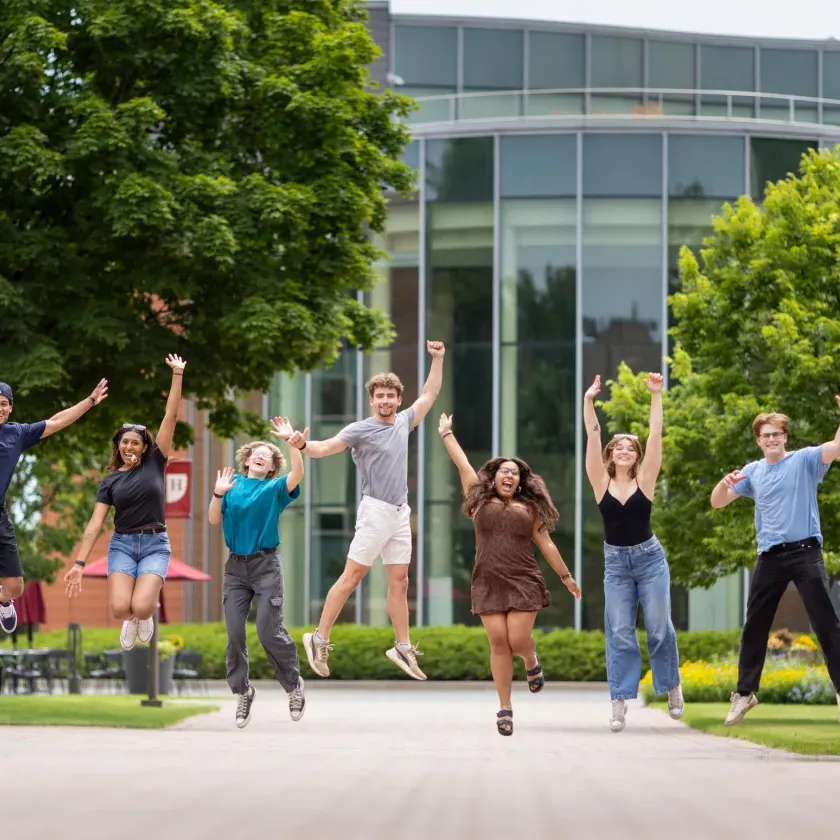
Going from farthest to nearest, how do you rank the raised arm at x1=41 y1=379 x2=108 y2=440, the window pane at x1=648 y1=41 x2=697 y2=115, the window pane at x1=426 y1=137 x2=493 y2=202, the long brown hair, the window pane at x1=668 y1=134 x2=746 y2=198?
1. the window pane at x1=648 y1=41 x2=697 y2=115
2. the window pane at x1=426 y1=137 x2=493 y2=202
3. the window pane at x1=668 y1=134 x2=746 y2=198
4. the long brown hair
5. the raised arm at x1=41 y1=379 x2=108 y2=440

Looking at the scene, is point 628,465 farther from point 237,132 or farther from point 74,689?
point 74,689

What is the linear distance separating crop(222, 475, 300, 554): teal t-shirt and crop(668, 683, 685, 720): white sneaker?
340cm

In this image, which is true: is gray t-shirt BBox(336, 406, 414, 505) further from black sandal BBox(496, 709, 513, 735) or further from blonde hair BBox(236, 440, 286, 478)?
black sandal BBox(496, 709, 513, 735)

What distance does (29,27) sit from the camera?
24.3m

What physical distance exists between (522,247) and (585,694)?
11542 millimetres

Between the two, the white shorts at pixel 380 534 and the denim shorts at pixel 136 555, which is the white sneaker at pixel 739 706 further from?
the denim shorts at pixel 136 555

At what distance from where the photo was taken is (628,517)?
542 inches

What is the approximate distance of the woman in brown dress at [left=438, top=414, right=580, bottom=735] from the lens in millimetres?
13523

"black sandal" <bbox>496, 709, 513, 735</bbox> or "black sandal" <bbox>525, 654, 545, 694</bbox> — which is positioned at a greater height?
"black sandal" <bbox>525, 654, 545, 694</bbox>

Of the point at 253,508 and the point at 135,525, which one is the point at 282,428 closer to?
the point at 253,508

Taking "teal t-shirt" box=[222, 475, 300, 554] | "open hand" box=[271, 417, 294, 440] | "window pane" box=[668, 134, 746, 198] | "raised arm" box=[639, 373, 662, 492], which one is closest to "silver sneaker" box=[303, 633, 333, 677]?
"teal t-shirt" box=[222, 475, 300, 554]

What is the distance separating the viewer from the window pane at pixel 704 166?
4241 centimetres

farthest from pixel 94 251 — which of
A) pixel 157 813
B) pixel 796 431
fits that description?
pixel 157 813

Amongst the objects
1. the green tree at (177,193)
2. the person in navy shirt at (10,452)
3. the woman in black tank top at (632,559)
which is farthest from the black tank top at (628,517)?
the green tree at (177,193)
